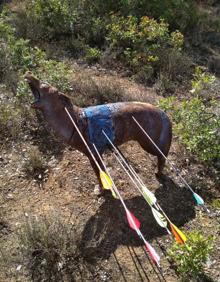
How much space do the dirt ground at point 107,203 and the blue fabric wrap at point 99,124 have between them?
733mm

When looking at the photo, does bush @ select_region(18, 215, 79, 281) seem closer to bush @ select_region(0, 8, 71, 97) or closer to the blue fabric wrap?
the blue fabric wrap

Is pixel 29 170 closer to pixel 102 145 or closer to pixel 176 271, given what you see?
pixel 102 145

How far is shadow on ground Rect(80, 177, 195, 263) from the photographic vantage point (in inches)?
159

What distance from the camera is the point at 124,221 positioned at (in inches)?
171

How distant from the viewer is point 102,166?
4344 mm

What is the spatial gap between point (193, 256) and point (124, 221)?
0.95 metres

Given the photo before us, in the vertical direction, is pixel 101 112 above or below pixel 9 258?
above

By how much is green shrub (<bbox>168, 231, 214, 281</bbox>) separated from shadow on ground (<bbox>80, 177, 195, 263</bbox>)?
0.56 m

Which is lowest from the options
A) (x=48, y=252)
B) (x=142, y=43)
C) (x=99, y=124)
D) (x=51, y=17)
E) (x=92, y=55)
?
(x=48, y=252)

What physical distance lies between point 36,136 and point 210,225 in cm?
246

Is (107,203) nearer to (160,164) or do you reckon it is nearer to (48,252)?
(160,164)

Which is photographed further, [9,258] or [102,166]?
[102,166]

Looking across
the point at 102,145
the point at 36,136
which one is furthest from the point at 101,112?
the point at 36,136

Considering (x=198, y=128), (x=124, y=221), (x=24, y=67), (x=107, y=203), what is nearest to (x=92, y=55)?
(x=24, y=67)
